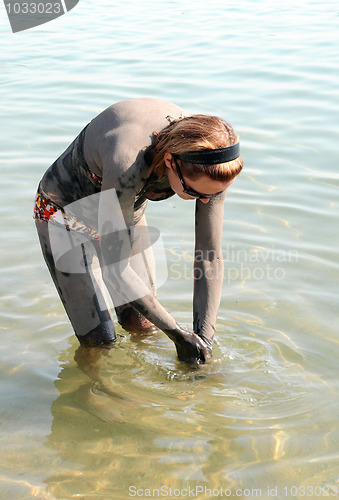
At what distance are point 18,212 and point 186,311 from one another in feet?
6.73

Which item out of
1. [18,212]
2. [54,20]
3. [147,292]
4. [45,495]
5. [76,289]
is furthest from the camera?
[54,20]

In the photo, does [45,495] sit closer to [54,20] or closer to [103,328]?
[103,328]

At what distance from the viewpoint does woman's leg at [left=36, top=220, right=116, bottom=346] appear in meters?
3.35

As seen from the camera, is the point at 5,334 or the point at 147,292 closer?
the point at 147,292

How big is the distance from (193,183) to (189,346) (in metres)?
0.95

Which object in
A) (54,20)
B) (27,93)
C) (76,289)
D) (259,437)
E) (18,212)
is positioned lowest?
(54,20)

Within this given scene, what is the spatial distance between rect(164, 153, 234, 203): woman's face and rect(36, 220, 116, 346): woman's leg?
0.75m

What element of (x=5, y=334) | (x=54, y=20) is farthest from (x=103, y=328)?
(x=54, y=20)

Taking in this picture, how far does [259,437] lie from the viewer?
3.11 m

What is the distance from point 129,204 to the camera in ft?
9.35

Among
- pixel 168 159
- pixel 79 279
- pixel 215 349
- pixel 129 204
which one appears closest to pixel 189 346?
pixel 215 349

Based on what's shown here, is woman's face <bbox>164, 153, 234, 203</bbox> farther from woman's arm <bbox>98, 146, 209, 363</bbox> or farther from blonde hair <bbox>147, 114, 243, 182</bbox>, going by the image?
woman's arm <bbox>98, 146, 209, 363</bbox>

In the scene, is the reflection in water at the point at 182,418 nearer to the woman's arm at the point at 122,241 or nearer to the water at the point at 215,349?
the water at the point at 215,349

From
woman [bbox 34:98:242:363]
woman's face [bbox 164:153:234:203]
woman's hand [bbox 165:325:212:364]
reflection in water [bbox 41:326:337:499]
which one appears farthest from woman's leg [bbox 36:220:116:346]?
woman's face [bbox 164:153:234:203]
